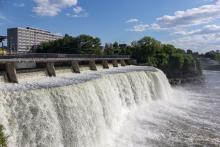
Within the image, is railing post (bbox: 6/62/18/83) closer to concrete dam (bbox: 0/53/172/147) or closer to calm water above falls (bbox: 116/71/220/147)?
concrete dam (bbox: 0/53/172/147)

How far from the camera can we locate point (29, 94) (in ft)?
67.0

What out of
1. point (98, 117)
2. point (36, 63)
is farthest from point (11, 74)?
point (98, 117)

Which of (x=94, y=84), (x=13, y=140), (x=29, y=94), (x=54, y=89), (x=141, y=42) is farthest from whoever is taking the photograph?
(x=141, y=42)

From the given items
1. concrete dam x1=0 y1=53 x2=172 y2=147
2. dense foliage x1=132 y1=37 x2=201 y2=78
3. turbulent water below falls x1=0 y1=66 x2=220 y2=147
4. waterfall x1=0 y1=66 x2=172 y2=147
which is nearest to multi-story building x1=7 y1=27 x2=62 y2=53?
dense foliage x1=132 y1=37 x2=201 y2=78

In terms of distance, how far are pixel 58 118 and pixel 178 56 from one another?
255 feet

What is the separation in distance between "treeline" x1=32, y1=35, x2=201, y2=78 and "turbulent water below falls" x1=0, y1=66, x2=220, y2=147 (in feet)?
174

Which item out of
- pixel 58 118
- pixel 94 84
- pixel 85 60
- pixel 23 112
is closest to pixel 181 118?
pixel 94 84

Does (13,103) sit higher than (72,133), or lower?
higher

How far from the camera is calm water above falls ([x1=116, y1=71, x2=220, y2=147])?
2381 cm

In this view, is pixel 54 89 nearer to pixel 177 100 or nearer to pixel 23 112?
pixel 23 112

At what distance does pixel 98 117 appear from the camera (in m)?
24.7

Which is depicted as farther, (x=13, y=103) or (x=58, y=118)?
(x=58, y=118)

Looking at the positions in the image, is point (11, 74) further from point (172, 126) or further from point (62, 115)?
point (172, 126)

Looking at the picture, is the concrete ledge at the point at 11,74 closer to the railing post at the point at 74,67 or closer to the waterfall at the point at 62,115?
the waterfall at the point at 62,115
